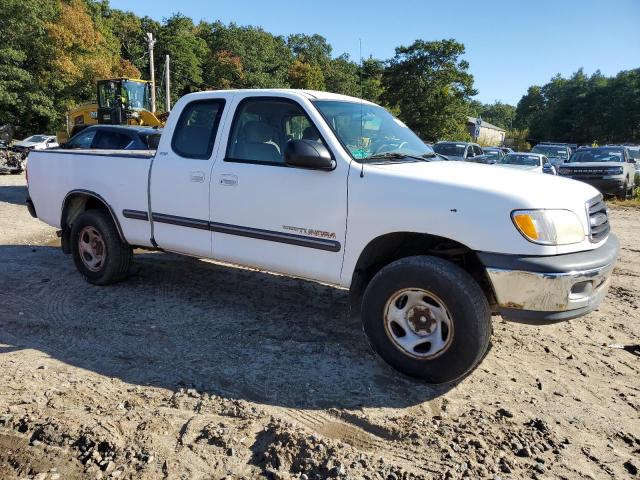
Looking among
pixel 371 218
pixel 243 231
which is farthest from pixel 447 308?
pixel 243 231

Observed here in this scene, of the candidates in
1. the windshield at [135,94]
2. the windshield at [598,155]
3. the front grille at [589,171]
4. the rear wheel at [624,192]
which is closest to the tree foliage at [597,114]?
the windshield at [598,155]

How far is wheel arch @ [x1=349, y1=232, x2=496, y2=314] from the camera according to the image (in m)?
3.68

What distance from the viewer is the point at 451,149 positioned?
1969 centimetres

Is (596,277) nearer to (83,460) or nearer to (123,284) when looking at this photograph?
(83,460)

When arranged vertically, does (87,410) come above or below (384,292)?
below

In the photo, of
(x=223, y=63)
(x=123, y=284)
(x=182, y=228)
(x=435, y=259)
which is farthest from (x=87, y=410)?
(x=223, y=63)

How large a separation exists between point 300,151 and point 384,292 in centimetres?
121

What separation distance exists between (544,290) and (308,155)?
1859 millimetres

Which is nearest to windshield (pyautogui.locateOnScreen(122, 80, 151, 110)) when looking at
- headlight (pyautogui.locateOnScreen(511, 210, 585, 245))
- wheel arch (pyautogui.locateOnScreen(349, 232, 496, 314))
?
wheel arch (pyautogui.locateOnScreen(349, 232, 496, 314))

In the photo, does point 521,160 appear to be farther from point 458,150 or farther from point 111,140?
point 111,140

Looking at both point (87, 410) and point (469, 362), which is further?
point (469, 362)

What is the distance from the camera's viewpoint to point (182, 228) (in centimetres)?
483

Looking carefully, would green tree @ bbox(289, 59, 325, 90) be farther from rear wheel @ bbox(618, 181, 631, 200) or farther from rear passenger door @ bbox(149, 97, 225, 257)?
rear passenger door @ bbox(149, 97, 225, 257)

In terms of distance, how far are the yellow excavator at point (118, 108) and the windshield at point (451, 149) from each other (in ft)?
33.7
